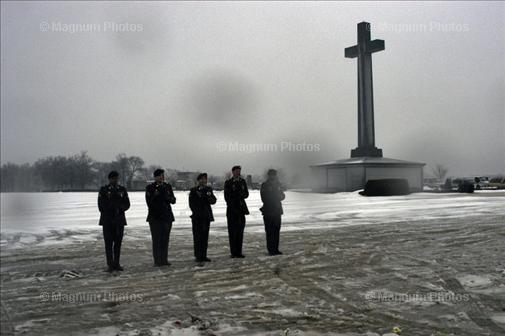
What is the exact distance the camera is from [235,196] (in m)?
10.1

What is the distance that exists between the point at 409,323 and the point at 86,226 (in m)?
13.7

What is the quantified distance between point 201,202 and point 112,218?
1.92 meters

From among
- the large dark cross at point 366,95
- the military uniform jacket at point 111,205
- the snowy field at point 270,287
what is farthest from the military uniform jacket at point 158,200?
the large dark cross at point 366,95

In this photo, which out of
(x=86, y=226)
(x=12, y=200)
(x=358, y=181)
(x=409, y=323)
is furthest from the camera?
(x=358, y=181)

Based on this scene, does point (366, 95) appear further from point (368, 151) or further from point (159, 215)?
point (159, 215)

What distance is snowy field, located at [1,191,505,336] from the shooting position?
5.24 meters

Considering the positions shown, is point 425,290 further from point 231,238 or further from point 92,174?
point 92,174

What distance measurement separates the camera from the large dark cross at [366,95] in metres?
47.2

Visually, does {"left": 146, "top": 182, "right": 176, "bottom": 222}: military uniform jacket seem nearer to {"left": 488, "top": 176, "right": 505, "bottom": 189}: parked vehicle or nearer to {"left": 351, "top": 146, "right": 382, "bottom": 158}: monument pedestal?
{"left": 351, "top": 146, "right": 382, "bottom": 158}: monument pedestal

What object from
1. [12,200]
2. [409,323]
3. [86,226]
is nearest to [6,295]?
[409,323]

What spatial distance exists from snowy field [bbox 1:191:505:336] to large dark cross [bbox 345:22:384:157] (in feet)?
116

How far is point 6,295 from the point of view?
6.70m

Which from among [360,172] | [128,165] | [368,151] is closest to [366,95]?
[368,151]

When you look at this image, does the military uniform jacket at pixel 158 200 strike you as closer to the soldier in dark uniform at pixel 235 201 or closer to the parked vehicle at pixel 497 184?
the soldier in dark uniform at pixel 235 201
